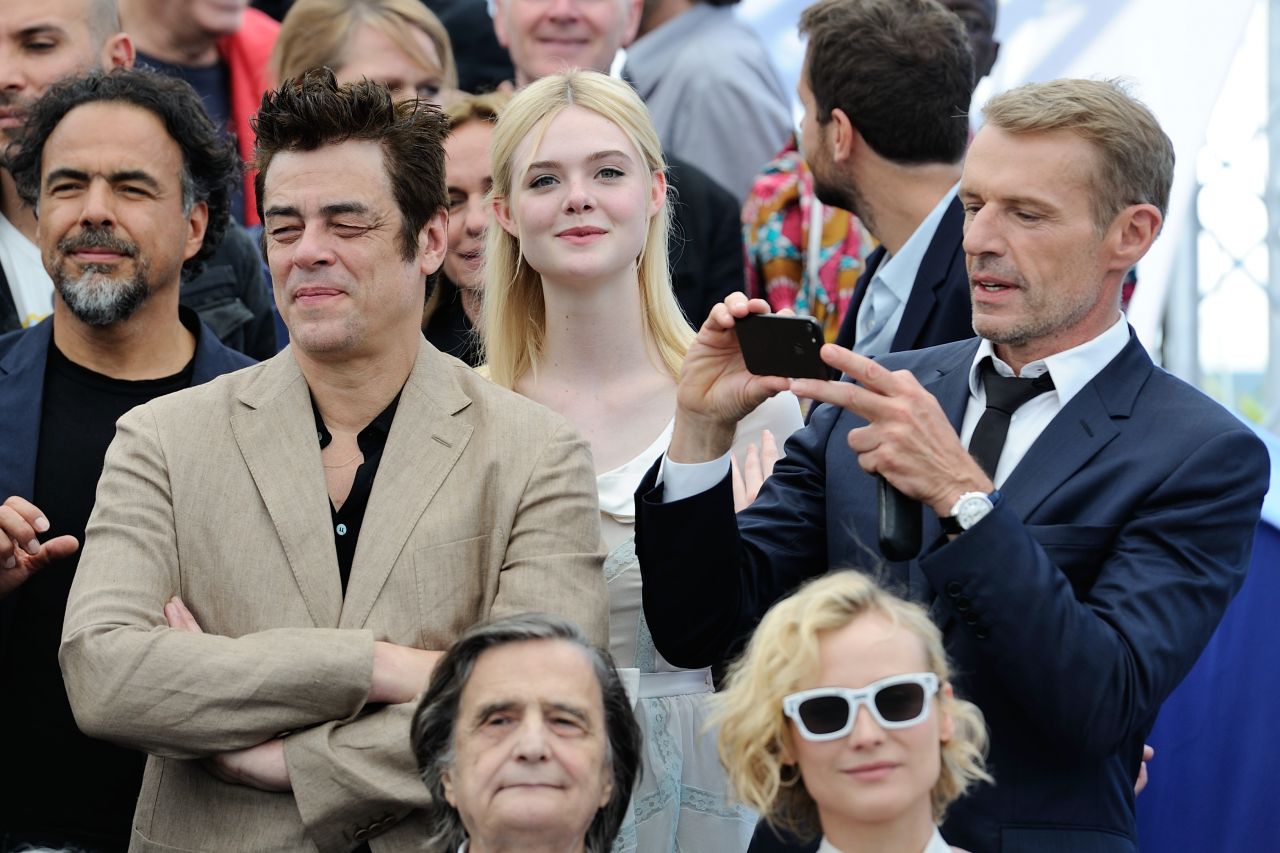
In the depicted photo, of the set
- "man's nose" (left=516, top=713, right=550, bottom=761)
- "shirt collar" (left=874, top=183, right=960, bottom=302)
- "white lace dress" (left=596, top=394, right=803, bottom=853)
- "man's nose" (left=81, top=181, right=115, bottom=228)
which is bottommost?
"white lace dress" (left=596, top=394, right=803, bottom=853)

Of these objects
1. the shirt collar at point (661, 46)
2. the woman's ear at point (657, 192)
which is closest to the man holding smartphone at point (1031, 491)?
the woman's ear at point (657, 192)

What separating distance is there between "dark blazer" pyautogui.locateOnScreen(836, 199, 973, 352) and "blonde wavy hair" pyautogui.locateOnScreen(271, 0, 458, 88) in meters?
2.17

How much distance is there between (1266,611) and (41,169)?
11.3ft

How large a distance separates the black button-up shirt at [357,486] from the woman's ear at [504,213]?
99cm

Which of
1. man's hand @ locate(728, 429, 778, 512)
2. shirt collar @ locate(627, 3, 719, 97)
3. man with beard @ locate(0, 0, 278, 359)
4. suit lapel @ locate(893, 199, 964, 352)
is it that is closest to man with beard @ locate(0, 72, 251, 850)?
man with beard @ locate(0, 0, 278, 359)

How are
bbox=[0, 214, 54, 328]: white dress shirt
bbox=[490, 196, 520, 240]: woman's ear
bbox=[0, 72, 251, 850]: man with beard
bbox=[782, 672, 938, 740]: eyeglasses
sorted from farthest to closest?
bbox=[0, 214, 54, 328]: white dress shirt < bbox=[490, 196, 520, 240]: woman's ear < bbox=[0, 72, 251, 850]: man with beard < bbox=[782, 672, 938, 740]: eyeglasses

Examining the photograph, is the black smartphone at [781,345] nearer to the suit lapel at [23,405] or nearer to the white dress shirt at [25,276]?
the suit lapel at [23,405]

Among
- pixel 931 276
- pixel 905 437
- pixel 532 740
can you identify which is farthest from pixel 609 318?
pixel 532 740

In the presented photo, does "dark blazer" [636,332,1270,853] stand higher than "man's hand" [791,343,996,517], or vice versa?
"man's hand" [791,343,996,517]

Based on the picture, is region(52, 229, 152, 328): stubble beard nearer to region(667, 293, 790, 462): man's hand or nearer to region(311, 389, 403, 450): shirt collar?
region(311, 389, 403, 450): shirt collar

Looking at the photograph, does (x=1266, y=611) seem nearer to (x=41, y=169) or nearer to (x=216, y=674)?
(x=216, y=674)

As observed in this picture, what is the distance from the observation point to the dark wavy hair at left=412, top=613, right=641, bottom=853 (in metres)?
3.56

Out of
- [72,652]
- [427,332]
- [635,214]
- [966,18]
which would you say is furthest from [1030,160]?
[966,18]

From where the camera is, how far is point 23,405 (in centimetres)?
467
